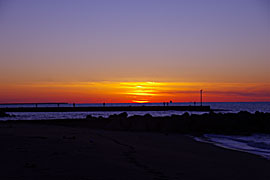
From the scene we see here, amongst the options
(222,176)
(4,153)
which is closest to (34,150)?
(4,153)

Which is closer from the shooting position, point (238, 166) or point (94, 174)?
point (94, 174)

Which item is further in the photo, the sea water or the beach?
the sea water

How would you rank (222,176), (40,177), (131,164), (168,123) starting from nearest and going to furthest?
(40,177), (222,176), (131,164), (168,123)

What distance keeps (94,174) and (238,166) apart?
3.93 meters

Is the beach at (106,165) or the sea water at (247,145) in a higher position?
the beach at (106,165)

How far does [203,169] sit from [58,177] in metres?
3.29

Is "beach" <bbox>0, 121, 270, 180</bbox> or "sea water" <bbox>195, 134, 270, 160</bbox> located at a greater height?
"beach" <bbox>0, 121, 270, 180</bbox>

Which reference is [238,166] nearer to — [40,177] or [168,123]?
[40,177]

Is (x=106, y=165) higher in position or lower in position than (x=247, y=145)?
higher

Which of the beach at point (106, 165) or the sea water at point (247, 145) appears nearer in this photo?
the beach at point (106, 165)

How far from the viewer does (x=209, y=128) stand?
20.5 metres

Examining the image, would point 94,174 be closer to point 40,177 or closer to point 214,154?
point 40,177

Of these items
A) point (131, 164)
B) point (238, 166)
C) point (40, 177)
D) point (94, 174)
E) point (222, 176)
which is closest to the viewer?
point (40, 177)

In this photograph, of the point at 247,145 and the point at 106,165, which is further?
the point at 247,145
